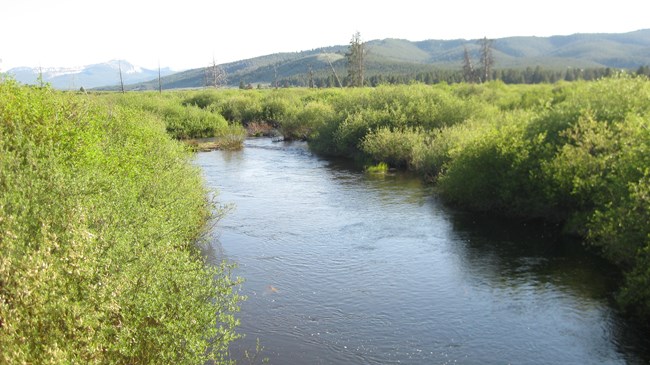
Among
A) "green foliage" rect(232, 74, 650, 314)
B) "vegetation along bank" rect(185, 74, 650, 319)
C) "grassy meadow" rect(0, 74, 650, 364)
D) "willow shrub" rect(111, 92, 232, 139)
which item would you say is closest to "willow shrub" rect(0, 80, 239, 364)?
"grassy meadow" rect(0, 74, 650, 364)

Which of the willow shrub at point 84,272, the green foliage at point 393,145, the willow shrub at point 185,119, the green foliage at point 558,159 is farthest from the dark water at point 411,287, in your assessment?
the willow shrub at point 185,119

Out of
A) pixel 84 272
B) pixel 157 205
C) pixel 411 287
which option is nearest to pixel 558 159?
pixel 411 287

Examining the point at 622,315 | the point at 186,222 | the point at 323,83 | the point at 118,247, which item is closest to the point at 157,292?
the point at 118,247

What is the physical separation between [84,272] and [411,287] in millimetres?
12258

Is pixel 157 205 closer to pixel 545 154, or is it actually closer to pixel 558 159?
pixel 558 159

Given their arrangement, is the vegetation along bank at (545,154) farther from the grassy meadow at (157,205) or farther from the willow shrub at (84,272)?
the willow shrub at (84,272)

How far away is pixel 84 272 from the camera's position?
10727 mm

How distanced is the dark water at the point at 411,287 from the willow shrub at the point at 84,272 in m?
4.01

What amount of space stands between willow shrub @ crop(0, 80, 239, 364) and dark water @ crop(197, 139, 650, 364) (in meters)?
4.01

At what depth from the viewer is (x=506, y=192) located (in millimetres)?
27875

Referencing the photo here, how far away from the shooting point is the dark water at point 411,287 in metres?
15.8

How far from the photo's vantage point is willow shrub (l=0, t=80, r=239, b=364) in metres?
9.73

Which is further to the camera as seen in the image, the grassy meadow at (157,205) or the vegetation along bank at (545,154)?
the vegetation along bank at (545,154)

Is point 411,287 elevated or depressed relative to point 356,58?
depressed
